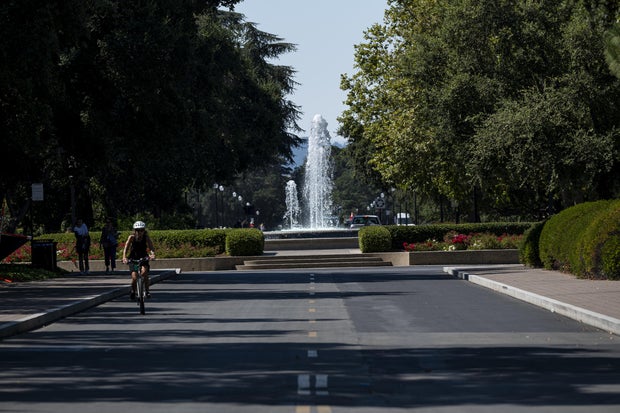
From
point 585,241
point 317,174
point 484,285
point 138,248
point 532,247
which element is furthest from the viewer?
point 317,174

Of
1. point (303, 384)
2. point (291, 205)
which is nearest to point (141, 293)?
point (303, 384)

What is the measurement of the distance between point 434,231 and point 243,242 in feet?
29.3

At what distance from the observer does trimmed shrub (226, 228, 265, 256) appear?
54.8 meters

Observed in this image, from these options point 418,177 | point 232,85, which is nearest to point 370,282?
point 418,177

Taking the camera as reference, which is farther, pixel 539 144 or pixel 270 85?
pixel 270 85

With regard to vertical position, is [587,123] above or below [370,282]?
above

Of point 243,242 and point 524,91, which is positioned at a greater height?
point 524,91

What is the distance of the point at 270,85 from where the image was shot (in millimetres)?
84625

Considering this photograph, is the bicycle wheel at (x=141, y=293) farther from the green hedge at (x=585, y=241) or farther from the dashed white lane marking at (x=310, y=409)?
the dashed white lane marking at (x=310, y=409)

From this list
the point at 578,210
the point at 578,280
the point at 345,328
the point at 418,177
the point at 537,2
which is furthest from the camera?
the point at 418,177

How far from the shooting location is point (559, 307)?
76.9 feet

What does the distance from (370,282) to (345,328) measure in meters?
17.2

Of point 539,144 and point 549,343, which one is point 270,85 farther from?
point 549,343

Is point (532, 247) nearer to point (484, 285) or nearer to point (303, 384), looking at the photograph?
point (484, 285)
